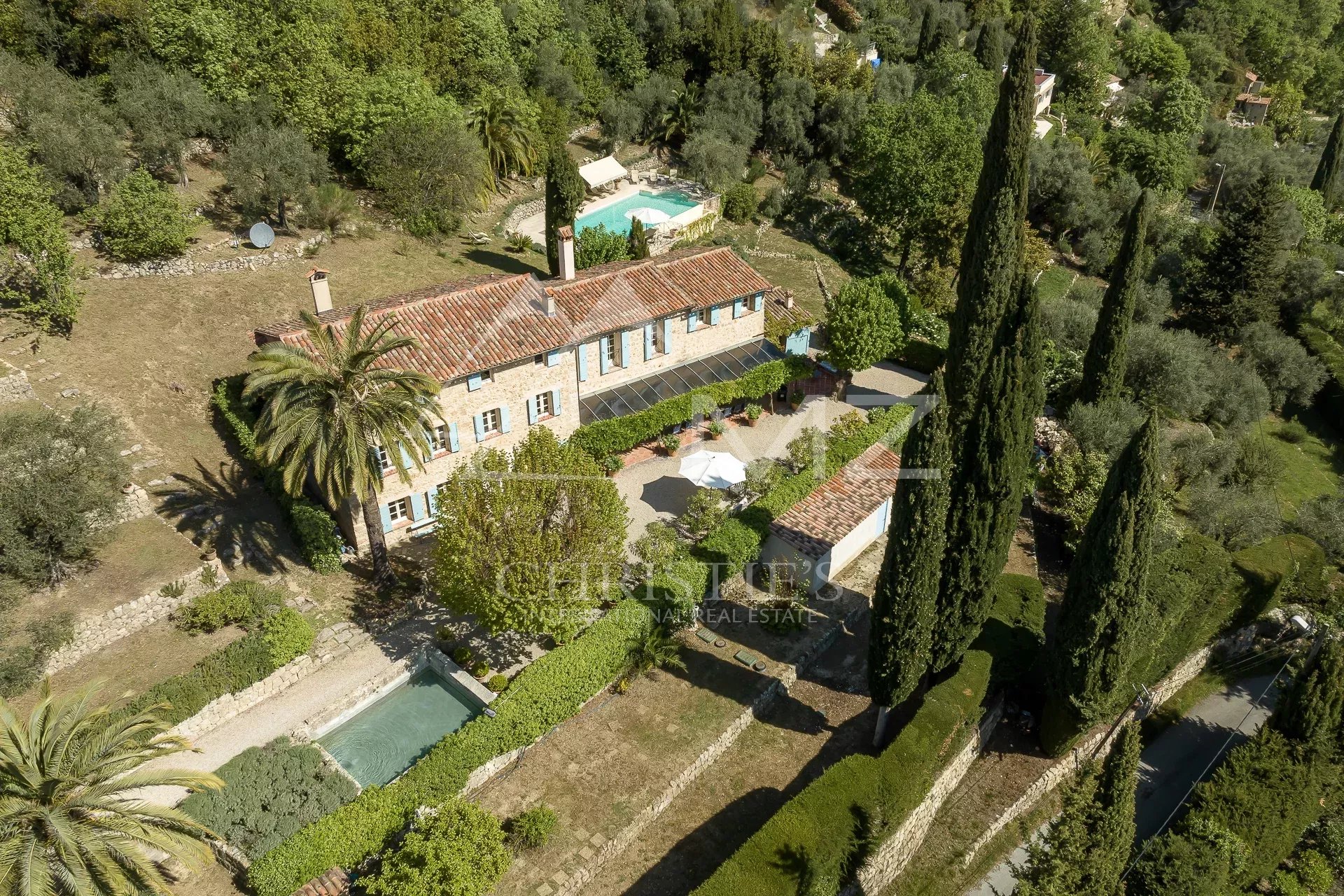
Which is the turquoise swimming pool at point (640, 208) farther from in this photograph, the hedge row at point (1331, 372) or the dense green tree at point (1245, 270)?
the hedge row at point (1331, 372)

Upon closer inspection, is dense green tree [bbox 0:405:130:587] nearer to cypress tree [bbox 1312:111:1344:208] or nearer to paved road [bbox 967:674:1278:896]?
paved road [bbox 967:674:1278:896]

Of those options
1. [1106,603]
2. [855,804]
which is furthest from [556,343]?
[1106,603]

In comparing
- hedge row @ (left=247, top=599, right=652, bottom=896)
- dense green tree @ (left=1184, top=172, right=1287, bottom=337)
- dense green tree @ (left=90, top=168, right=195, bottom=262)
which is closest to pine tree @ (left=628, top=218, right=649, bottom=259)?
dense green tree @ (left=90, top=168, right=195, bottom=262)

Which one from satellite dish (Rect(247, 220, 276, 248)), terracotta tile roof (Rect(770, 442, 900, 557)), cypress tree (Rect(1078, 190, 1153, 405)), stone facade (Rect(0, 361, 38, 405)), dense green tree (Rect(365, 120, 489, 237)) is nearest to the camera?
terracotta tile roof (Rect(770, 442, 900, 557))

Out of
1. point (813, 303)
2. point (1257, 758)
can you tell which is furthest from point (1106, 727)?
point (813, 303)

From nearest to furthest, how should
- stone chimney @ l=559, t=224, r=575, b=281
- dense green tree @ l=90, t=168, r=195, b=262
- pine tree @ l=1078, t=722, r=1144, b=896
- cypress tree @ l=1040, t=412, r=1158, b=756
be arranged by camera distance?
pine tree @ l=1078, t=722, r=1144, b=896
cypress tree @ l=1040, t=412, r=1158, b=756
stone chimney @ l=559, t=224, r=575, b=281
dense green tree @ l=90, t=168, r=195, b=262

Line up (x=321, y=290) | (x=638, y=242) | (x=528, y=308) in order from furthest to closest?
(x=638, y=242)
(x=528, y=308)
(x=321, y=290)

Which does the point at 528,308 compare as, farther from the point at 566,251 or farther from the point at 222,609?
the point at 222,609

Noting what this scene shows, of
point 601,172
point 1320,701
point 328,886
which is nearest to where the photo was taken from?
point 328,886
